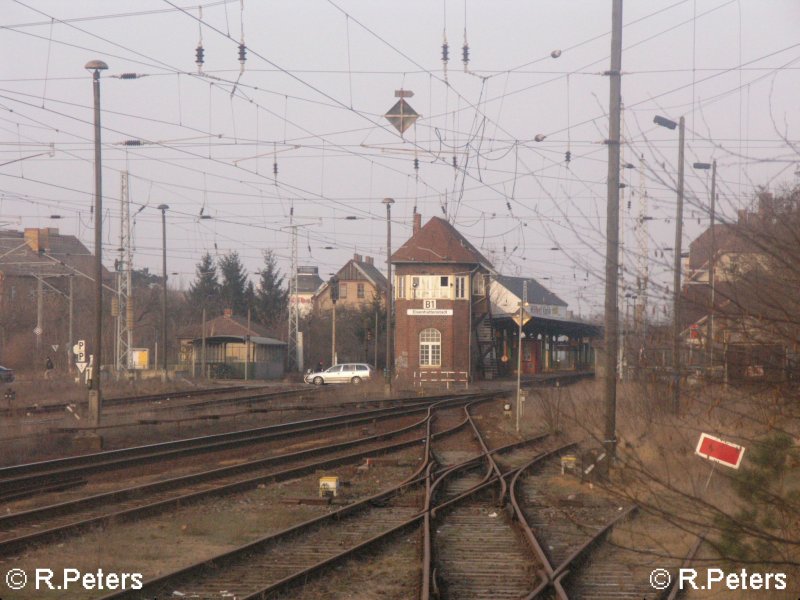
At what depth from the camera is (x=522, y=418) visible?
2892 centimetres

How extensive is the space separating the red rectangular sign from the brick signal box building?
47.9 meters

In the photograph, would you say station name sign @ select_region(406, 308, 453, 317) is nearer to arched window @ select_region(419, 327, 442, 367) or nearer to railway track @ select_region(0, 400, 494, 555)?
arched window @ select_region(419, 327, 442, 367)

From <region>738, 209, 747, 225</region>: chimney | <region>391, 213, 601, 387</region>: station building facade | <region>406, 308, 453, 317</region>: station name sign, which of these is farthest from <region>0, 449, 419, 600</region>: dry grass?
<region>406, 308, 453, 317</region>: station name sign

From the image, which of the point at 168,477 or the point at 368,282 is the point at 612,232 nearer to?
the point at 168,477

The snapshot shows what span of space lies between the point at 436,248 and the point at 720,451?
5223 cm

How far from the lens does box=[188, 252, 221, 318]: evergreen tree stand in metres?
94.7

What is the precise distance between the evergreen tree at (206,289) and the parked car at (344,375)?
134 feet

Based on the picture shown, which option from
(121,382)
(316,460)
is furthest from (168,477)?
(121,382)

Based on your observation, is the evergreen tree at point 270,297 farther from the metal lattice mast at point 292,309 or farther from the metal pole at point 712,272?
the metal pole at point 712,272

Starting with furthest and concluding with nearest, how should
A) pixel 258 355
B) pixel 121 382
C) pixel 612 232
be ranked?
pixel 258 355
pixel 121 382
pixel 612 232

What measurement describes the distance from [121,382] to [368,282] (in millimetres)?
62529

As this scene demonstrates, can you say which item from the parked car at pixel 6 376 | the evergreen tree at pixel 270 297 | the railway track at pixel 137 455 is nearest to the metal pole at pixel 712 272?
the railway track at pixel 137 455

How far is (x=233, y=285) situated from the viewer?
306ft

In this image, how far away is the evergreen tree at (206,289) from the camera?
311 ft
